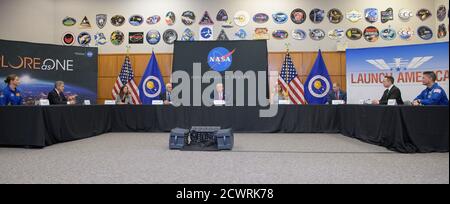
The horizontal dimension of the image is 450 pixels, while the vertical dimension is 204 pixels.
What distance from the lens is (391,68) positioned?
714 cm

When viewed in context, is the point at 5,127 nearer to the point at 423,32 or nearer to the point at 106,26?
the point at 106,26

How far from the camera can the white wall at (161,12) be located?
790 centimetres

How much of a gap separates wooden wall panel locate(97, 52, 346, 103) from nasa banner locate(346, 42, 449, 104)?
25.3 inches

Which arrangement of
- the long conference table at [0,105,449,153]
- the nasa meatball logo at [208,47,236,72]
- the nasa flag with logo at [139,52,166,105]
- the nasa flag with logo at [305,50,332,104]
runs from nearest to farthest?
the long conference table at [0,105,449,153], the nasa flag with logo at [305,50,332,104], the nasa flag with logo at [139,52,166,105], the nasa meatball logo at [208,47,236,72]

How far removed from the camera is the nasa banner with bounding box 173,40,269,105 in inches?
306

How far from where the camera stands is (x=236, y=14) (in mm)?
8406

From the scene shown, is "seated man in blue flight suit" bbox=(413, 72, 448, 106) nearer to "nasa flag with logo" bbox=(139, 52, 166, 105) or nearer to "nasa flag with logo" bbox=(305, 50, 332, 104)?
"nasa flag with logo" bbox=(305, 50, 332, 104)

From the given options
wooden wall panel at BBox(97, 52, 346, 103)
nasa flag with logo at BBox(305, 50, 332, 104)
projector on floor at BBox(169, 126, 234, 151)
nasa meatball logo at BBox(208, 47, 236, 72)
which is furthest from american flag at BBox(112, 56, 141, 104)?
nasa flag with logo at BBox(305, 50, 332, 104)

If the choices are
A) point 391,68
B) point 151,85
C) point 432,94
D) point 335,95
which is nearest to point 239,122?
point 335,95

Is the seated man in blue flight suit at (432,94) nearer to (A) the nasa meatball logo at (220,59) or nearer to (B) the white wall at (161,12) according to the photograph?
(B) the white wall at (161,12)

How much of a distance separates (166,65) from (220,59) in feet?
5.92

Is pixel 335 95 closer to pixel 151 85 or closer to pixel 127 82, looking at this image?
pixel 151 85

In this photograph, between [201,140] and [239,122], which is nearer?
[201,140]

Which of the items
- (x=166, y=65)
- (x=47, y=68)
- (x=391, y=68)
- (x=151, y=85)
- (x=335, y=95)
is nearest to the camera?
(x=335, y=95)
